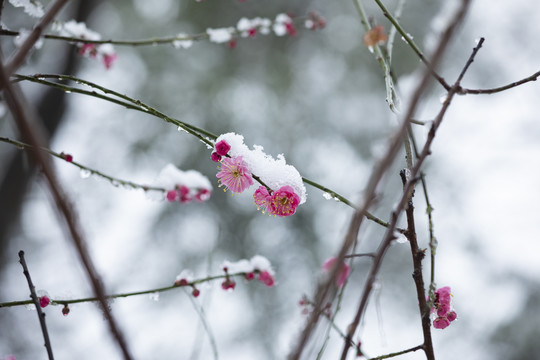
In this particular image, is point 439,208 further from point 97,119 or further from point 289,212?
point 289,212

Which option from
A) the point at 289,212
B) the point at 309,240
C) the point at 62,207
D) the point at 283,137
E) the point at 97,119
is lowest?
the point at 62,207

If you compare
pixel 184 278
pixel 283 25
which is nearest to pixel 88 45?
pixel 283 25

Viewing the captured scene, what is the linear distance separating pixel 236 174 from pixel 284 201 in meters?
0.10

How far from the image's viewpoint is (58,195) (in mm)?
257

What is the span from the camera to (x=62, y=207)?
0.84 feet

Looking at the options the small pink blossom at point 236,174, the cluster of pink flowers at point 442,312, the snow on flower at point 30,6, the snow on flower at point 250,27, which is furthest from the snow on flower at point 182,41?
the cluster of pink flowers at point 442,312

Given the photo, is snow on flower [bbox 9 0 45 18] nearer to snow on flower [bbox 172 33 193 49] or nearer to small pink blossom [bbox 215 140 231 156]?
snow on flower [bbox 172 33 193 49]

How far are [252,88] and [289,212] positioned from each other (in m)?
3.22

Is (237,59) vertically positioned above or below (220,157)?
above

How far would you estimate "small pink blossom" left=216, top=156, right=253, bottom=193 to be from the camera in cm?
72

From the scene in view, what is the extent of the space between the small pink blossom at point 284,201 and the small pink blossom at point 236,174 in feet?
0.18

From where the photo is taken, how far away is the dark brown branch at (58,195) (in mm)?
245

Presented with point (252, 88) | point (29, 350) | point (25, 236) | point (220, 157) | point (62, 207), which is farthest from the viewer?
point (252, 88)

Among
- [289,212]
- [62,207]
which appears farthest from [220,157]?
[62,207]
